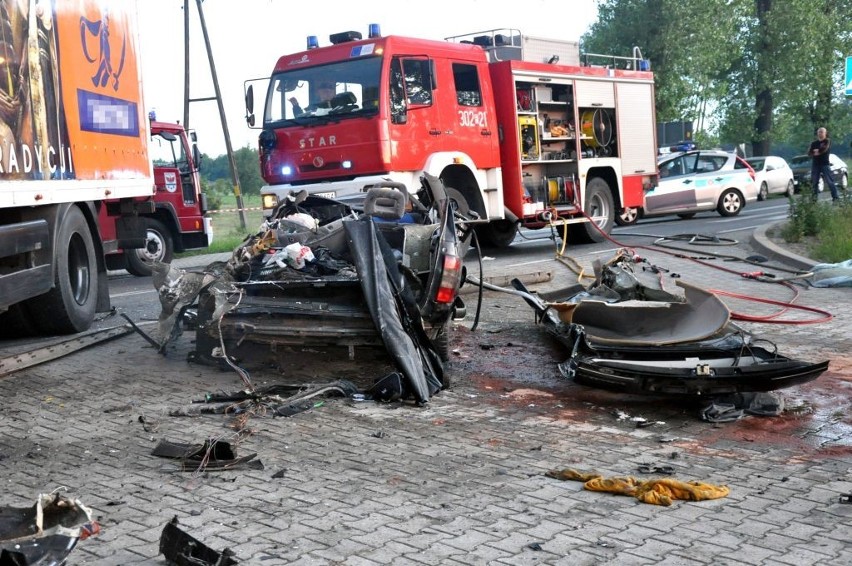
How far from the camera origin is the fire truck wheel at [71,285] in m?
9.70

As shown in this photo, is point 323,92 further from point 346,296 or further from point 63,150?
point 346,296

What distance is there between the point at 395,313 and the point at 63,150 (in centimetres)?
427

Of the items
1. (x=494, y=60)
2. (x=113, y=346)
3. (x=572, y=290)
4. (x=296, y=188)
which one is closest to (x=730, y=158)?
(x=494, y=60)

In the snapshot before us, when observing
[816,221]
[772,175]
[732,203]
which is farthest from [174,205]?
[772,175]

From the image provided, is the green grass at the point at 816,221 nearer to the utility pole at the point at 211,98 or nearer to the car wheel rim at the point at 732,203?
the car wheel rim at the point at 732,203

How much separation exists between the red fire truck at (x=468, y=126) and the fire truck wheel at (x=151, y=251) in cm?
292

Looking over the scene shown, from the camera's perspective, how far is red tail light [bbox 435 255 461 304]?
23.6ft

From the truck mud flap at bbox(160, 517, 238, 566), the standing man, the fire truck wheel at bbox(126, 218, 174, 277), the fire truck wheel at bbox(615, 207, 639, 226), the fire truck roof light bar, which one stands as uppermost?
the fire truck roof light bar

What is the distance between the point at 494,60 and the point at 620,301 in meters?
8.85

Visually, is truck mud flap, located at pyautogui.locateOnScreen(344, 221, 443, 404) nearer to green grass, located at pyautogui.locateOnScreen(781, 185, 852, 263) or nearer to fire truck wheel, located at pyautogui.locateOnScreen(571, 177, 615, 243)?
green grass, located at pyautogui.locateOnScreen(781, 185, 852, 263)

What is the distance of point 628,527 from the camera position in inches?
165

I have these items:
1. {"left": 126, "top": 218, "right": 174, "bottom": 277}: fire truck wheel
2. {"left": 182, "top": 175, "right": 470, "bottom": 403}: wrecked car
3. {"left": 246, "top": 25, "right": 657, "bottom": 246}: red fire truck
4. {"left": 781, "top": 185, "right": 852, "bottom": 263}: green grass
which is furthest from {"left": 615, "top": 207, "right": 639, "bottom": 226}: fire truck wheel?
{"left": 182, "top": 175, "right": 470, "bottom": 403}: wrecked car

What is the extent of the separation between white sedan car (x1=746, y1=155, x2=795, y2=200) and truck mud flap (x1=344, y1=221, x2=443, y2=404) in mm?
24809

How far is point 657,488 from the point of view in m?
4.59
